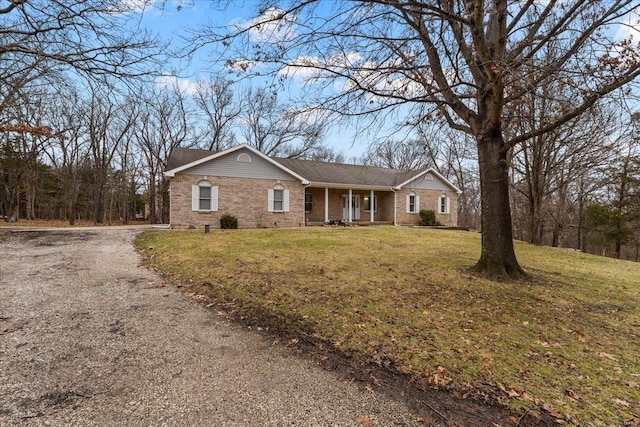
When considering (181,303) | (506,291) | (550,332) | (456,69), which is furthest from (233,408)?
(456,69)

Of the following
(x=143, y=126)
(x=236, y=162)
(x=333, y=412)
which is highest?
(x=143, y=126)

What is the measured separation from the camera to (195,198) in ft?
49.3

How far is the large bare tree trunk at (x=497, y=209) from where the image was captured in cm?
624

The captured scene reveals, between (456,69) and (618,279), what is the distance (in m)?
6.31

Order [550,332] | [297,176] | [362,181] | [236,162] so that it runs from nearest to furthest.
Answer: [550,332] < [236,162] < [297,176] < [362,181]

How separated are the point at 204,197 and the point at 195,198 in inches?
17.1

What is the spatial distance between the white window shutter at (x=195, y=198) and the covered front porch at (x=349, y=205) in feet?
21.3

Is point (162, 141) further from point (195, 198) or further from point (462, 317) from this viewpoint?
point (462, 317)

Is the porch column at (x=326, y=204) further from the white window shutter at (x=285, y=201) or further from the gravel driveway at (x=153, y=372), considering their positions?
the gravel driveway at (x=153, y=372)

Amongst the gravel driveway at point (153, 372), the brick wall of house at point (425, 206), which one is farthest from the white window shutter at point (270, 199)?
the gravel driveway at point (153, 372)

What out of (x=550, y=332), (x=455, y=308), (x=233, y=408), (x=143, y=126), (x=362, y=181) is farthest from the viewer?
(x=143, y=126)

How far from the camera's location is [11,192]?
2070 cm

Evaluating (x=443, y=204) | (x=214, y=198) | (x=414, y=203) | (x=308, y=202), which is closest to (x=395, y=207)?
(x=414, y=203)

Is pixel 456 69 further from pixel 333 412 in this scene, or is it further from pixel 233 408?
pixel 233 408
